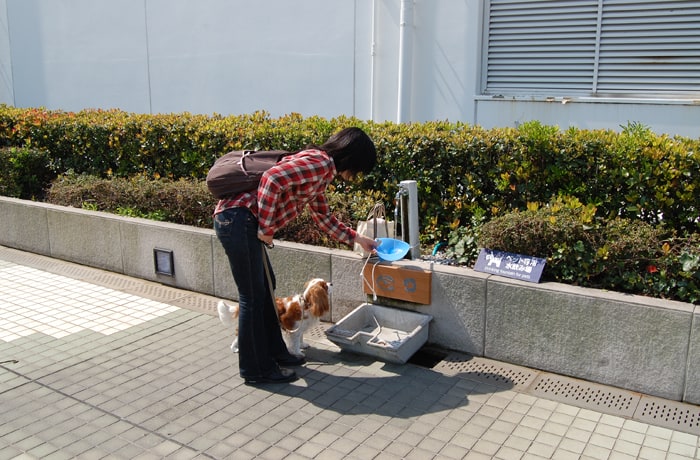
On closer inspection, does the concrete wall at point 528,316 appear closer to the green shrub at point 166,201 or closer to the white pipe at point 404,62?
the green shrub at point 166,201

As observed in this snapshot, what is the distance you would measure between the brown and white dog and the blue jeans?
0.57 ft

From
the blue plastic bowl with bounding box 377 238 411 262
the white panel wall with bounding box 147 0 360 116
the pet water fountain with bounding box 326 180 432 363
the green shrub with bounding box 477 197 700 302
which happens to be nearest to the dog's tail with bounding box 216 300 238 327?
the pet water fountain with bounding box 326 180 432 363

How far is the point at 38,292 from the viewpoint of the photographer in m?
6.35

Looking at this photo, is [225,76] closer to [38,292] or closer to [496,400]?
[38,292]

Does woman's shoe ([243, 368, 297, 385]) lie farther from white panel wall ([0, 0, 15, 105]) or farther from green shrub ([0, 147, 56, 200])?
white panel wall ([0, 0, 15, 105])

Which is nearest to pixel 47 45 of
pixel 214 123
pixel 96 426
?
pixel 214 123

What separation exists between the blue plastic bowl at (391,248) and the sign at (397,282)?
0.09 meters

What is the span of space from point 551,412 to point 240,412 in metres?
1.99

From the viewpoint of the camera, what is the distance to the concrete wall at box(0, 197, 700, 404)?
4086mm

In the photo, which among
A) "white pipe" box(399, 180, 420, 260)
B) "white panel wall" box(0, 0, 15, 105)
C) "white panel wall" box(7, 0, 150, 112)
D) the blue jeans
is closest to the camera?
the blue jeans

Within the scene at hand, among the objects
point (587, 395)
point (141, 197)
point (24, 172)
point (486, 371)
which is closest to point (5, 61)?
point (24, 172)

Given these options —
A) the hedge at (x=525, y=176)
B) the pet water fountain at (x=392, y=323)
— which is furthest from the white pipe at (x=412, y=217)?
the hedge at (x=525, y=176)

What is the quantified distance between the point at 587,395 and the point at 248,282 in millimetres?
2389

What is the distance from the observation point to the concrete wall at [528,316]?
4086mm
